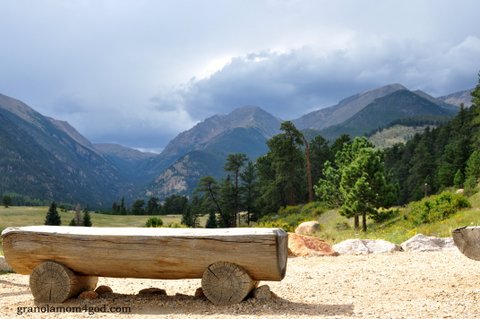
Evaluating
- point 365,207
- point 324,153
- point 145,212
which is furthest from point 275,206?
point 145,212

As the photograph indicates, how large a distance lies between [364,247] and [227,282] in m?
9.49

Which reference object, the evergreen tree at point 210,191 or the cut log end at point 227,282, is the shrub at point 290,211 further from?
the cut log end at point 227,282

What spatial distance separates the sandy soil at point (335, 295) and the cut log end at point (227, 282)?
0.18 metres

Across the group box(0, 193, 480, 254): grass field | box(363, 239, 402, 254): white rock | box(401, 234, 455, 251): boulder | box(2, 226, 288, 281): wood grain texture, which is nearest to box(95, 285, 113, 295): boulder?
box(2, 226, 288, 281): wood grain texture

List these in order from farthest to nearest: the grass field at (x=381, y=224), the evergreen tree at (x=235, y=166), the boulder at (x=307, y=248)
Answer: the evergreen tree at (x=235, y=166), the grass field at (x=381, y=224), the boulder at (x=307, y=248)

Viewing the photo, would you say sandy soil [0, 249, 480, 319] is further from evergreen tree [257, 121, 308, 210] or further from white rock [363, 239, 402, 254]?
evergreen tree [257, 121, 308, 210]

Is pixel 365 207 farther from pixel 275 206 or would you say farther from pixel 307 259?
pixel 275 206

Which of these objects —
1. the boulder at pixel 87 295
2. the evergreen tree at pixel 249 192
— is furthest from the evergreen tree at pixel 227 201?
the boulder at pixel 87 295

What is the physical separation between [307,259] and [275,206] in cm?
6040

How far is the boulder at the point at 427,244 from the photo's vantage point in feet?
52.7

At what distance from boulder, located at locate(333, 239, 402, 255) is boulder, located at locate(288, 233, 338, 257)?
1.97 feet

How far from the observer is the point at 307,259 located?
49.6 ft

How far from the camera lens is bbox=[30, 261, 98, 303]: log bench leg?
340 inches

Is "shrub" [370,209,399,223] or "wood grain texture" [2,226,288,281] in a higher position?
"wood grain texture" [2,226,288,281]
